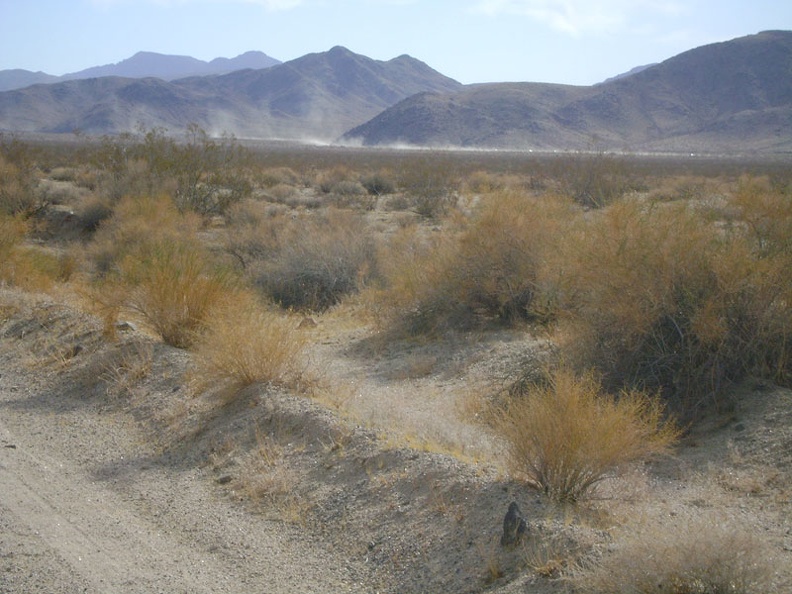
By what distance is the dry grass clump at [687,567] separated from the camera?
4145 millimetres

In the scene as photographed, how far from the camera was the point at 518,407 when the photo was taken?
6.89 meters

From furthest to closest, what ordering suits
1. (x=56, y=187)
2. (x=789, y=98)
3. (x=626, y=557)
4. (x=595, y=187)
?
(x=789, y=98) < (x=56, y=187) < (x=595, y=187) < (x=626, y=557)

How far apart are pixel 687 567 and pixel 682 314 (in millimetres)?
4913

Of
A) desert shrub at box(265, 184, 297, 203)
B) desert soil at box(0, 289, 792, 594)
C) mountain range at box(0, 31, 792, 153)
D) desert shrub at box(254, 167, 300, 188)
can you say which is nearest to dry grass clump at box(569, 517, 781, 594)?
desert soil at box(0, 289, 792, 594)

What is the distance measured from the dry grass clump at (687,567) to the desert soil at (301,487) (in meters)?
0.23

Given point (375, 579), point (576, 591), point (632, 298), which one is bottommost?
point (375, 579)

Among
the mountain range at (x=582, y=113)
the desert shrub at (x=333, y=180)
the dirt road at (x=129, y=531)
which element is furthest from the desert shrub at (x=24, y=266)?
the mountain range at (x=582, y=113)

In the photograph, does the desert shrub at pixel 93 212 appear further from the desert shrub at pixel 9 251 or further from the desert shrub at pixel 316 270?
the desert shrub at pixel 316 270

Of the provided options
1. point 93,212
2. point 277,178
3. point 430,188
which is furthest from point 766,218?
point 277,178

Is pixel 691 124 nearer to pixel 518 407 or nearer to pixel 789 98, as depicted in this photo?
pixel 789 98

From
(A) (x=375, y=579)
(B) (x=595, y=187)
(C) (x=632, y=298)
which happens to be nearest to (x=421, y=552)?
(A) (x=375, y=579)

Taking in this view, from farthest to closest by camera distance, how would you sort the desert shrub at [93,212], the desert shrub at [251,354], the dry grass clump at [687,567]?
the desert shrub at [93,212], the desert shrub at [251,354], the dry grass clump at [687,567]

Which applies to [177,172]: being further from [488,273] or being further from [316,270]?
[488,273]

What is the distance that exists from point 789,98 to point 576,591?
116003 mm
